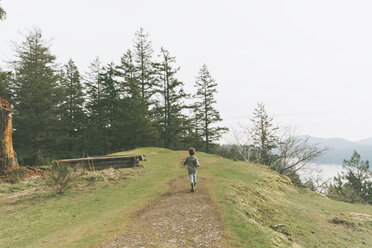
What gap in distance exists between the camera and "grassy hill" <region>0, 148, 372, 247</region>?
535 cm

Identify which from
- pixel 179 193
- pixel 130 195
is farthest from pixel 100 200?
pixel 179 193

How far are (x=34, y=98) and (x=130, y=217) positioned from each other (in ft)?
93.3

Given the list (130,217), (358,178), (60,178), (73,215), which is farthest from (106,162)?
(358,178)

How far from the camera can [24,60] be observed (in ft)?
90.9

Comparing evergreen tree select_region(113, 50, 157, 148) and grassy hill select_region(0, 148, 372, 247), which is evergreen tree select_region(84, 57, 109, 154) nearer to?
evergreen tree select_region(113, 50, 157, 148)

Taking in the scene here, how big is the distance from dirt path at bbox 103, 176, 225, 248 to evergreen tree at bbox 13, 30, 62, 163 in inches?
1037

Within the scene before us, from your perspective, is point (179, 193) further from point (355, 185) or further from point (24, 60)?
point (355, 185)

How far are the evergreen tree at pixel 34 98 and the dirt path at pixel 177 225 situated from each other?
26.3 m

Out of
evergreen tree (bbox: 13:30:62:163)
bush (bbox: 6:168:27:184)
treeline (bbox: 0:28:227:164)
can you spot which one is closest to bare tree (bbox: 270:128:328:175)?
treeline (bbox: 0:28:227:164)

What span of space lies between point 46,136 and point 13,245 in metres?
27.3

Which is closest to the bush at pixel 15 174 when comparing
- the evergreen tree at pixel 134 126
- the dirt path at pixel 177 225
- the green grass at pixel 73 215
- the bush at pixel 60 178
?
the bush at pixel 60 178

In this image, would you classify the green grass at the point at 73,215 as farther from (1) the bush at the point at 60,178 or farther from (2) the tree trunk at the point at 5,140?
(2) the tree trunk at the point at 5,140

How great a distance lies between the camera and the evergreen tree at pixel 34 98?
26531 millimetres

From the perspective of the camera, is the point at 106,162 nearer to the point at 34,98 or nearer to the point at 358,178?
the point at 34,98
